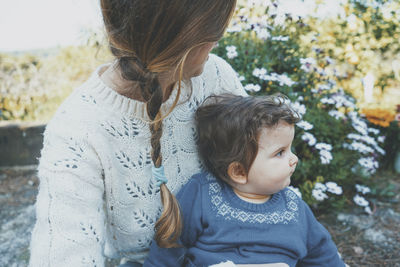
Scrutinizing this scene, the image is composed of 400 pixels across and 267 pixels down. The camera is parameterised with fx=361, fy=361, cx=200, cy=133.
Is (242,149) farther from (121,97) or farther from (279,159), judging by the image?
(121,97)

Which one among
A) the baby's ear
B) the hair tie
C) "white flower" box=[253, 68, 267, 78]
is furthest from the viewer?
"white flower" box=[253, 68, 267, 78]

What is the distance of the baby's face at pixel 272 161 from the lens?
1.25 metres

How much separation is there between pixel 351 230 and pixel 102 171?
5.72 feet

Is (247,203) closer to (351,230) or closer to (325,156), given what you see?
(325,156)

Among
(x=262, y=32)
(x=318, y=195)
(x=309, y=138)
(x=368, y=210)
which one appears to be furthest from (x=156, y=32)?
(x=368, y=210)

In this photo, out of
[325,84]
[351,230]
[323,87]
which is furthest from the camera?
[325,84]

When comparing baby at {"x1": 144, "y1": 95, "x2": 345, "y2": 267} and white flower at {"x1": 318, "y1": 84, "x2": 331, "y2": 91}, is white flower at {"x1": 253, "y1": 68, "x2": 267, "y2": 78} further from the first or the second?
baby at {"x1": 144, "y1": 95, "x2": 345, "y2": 267}

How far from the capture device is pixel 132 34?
0.96m

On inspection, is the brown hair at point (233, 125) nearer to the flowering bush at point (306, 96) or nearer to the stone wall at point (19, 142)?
the flowering bush at point (306, 96)

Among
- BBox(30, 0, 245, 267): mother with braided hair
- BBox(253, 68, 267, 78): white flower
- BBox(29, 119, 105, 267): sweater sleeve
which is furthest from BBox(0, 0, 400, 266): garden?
BBox(29, 119, 105, 267): sweater sleeve

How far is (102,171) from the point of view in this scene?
1136 mm

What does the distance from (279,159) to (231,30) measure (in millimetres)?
1177

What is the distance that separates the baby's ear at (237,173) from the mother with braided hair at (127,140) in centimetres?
17

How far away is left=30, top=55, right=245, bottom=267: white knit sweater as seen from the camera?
1006 mm
